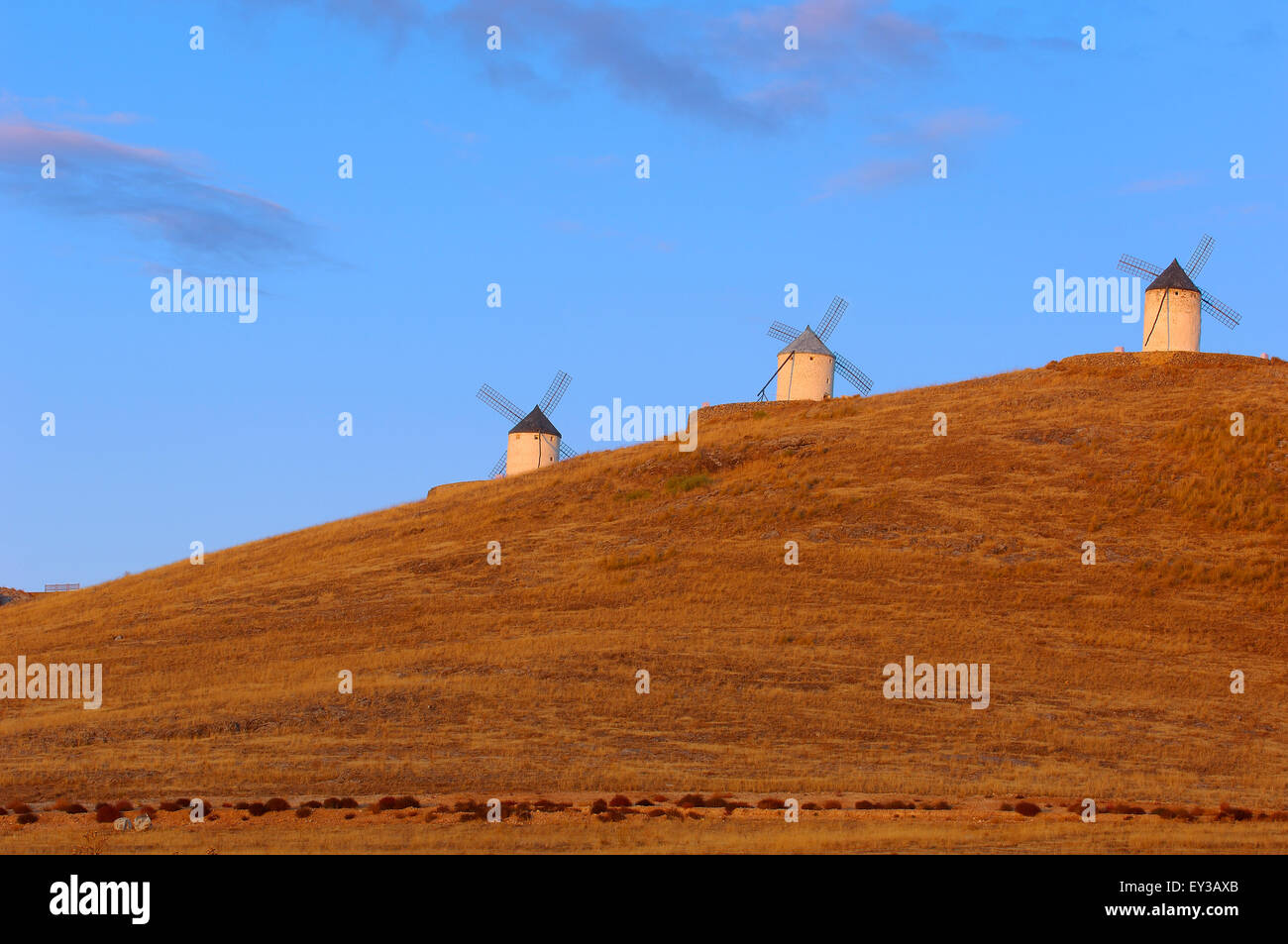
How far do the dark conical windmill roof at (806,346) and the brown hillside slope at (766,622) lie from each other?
9249mm

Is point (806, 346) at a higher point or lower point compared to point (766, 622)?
higher

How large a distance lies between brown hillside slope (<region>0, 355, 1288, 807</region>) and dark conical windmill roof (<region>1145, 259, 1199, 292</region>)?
556 cm

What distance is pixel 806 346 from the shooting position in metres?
76.3

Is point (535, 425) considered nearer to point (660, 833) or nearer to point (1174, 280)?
point (1174, 280)

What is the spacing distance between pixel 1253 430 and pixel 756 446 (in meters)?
20.3

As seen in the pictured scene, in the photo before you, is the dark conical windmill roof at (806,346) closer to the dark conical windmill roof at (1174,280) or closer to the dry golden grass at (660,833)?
the dark conical windmill roof at (1174,280)

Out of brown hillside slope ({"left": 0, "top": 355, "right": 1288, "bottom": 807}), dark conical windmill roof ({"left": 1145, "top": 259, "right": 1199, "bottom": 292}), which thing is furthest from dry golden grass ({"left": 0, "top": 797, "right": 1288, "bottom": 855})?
dark conical windmill roof ({"left": 1145, "top": 259, "right": 1199, "bottom": 292})

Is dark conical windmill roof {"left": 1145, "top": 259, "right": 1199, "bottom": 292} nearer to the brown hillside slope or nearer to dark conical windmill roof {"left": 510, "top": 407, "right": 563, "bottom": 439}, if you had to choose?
the brown hillside slope

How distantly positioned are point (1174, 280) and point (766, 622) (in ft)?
141

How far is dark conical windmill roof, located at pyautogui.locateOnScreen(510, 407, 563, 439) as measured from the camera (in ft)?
284

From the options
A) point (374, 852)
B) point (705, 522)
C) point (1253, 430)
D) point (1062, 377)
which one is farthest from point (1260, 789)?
Answer: point (1062, 377)

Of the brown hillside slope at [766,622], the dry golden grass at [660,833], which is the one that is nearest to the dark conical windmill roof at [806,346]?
the brown hillside slope at [766,622]

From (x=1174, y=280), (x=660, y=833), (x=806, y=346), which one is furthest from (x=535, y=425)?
(x=660, y=833)
